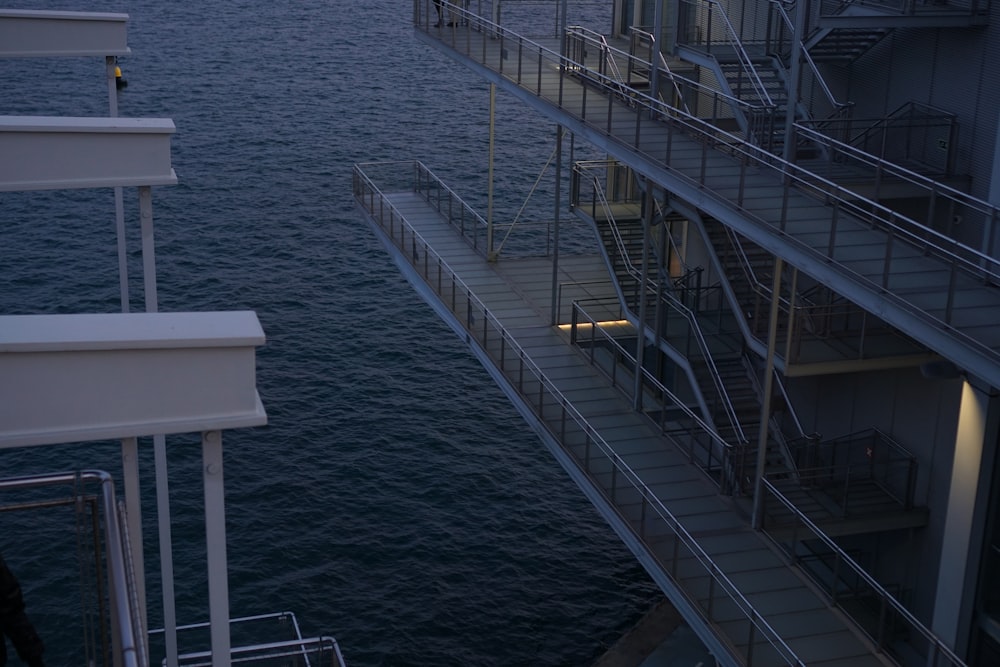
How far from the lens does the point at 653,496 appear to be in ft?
58.9

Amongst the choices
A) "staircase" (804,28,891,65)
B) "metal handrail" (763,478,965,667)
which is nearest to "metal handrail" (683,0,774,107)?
"staircase" (804,28,891,65)

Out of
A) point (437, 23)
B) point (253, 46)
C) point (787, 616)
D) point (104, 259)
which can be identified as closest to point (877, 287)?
point (787, 616)

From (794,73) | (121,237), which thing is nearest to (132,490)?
(121,237)

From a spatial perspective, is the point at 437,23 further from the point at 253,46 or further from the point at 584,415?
the point at 253,46

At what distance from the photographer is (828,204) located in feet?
56.5

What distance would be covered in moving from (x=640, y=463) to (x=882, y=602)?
17.5 feet

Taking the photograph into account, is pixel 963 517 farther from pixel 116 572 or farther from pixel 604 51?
pixel 604 51

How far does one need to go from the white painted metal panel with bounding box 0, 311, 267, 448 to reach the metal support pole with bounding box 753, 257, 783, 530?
974 cm

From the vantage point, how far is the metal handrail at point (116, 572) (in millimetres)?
5961

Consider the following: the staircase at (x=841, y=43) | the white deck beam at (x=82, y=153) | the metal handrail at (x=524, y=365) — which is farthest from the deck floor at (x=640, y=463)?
the white deck beam at (x=82, y=153)

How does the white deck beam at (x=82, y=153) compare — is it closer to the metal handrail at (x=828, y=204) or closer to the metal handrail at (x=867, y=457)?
the metal handrail at (x=828, y=204)

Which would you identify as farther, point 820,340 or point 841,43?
A: point 841,43

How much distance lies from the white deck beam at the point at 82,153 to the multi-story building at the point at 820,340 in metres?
7.02

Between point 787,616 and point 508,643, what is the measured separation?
8.19m
